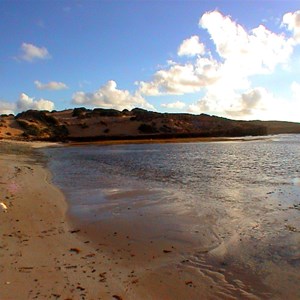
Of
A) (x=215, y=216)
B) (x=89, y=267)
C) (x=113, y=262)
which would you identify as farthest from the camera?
(x=215, y=216)

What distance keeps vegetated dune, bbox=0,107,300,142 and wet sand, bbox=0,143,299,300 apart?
65.0 m

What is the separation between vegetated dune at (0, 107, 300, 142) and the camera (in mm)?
77875

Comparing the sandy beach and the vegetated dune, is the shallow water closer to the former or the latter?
the sandy beach

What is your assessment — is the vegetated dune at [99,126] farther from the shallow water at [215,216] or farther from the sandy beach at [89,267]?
the sandy beach at [89,267]

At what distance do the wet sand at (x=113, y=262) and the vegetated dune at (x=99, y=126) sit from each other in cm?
6502

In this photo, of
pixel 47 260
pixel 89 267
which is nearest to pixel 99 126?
pixel 47 260

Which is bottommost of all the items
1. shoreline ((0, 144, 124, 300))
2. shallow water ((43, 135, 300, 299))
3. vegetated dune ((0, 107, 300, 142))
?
shallow water ((43, 135, 300, 299))

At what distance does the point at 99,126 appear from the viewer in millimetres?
88750

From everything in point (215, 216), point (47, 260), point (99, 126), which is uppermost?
point (99, 126)

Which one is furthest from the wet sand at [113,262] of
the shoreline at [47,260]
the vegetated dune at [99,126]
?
the vegetated dune at [99,126]

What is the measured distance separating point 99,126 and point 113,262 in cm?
8334

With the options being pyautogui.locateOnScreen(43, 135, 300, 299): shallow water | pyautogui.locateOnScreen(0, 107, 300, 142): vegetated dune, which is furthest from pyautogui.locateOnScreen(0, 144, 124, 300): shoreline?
pyautogui.locateOnScreen(0, 107, 300, 142): vegetated dune

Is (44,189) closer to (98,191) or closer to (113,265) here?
(98,191)

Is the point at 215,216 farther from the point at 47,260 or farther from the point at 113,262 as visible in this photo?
the point at 47,260
